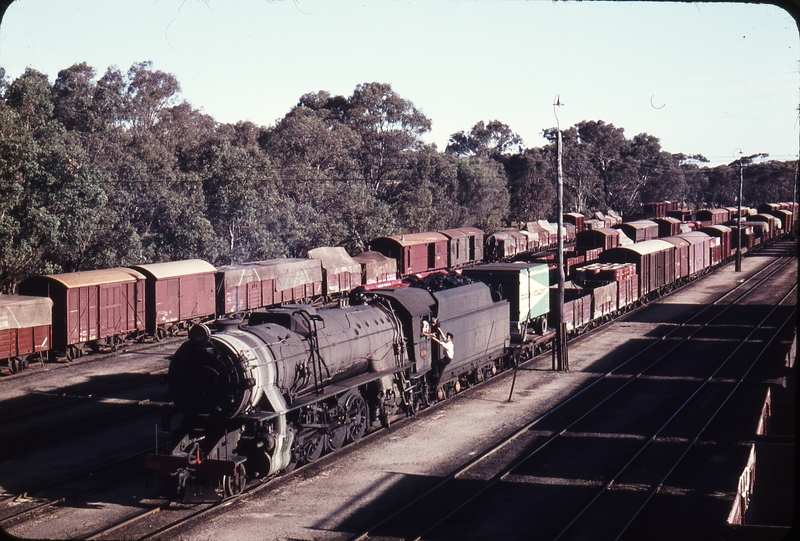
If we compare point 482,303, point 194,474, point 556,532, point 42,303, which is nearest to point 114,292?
point 42,303

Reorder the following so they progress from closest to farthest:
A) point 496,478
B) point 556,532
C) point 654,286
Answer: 1. point 556,532
2. point 496,478
3. point 654,286

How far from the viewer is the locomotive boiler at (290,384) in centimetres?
1243

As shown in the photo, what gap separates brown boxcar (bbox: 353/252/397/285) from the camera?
41.4 meters

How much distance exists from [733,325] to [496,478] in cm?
2303

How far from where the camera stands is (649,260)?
1501 inches

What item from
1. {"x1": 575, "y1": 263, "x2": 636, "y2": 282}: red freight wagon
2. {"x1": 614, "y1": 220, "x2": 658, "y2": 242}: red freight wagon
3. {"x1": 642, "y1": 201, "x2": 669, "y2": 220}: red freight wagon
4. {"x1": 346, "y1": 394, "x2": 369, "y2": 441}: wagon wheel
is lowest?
{"x1": 346, "y1": 394, "x2": 369, "y2": 441}: wagon wheel

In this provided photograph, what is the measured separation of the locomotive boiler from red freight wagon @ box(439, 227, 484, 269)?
31659 millimetres

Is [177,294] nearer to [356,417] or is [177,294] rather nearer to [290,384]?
[356,417]

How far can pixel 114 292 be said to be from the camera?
Result: 26.6 meters

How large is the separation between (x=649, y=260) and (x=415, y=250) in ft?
48.8

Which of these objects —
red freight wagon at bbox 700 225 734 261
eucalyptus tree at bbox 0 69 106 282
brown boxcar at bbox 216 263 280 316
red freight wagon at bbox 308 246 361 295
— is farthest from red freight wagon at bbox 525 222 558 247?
eucalyptus tree at bbox 0 69 106 282

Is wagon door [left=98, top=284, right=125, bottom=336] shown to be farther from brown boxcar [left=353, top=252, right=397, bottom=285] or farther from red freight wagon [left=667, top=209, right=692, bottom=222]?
red freight wagon [left=667, top=209, right=692, bottom=222]

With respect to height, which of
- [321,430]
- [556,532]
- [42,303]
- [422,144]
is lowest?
[556,532]

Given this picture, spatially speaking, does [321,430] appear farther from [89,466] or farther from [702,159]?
[702,159]
